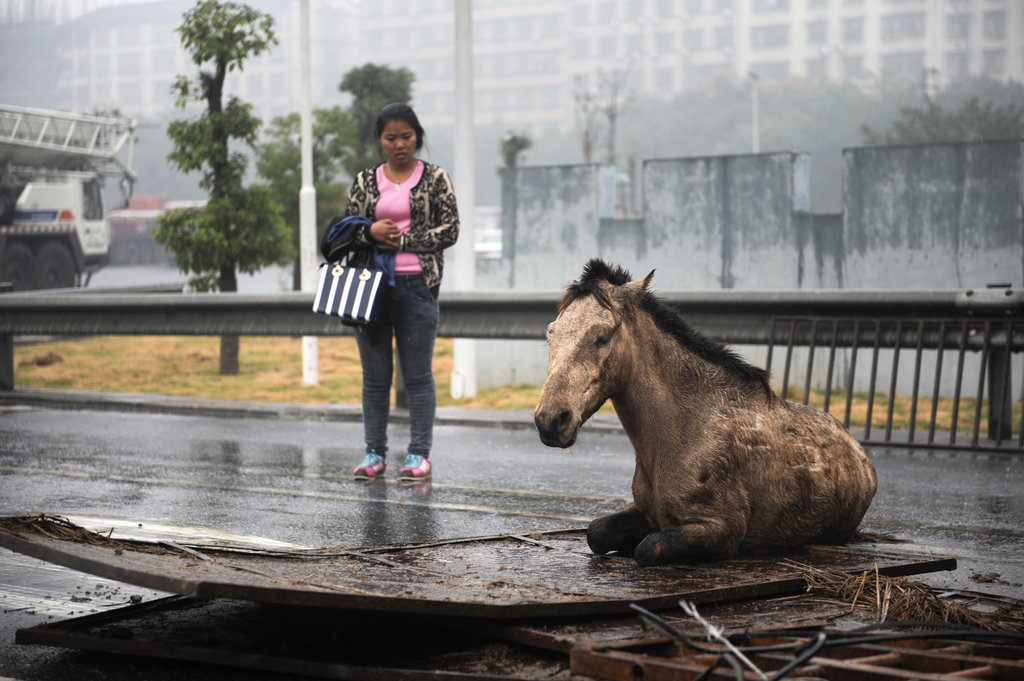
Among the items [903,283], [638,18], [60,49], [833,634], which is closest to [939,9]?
[638,18]

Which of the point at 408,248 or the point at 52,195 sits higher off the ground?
the point at 52,195

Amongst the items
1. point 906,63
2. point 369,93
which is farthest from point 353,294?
point 906,63

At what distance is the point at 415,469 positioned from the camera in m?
8.09

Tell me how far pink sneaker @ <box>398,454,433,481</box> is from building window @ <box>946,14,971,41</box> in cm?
2945

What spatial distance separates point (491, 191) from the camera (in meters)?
84.4

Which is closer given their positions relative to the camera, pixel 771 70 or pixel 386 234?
pixel 386 234

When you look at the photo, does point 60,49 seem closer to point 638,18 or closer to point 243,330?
point 638,18

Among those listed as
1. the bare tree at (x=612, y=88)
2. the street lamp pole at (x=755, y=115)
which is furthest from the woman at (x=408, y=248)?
the bare tree at (x=612, y=88)

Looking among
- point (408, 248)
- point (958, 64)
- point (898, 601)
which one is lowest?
point (898, 601)

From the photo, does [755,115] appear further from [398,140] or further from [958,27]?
[398,140]

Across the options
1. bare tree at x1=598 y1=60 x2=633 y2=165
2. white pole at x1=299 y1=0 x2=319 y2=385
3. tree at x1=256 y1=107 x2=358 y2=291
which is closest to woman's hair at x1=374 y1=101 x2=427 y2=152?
white pole at x1=299 y1=0 x2=319 y2=385

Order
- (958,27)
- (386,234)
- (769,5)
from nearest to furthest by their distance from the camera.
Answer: (386,234)
(958,27)
(769,5)

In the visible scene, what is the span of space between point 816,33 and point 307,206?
124 ft

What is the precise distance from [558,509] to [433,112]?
66.2 m
